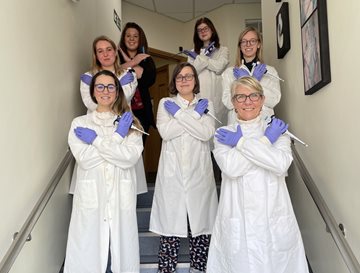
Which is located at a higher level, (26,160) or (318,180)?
(26,160)

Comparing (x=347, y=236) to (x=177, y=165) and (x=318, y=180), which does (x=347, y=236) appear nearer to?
(x=318, y=180)

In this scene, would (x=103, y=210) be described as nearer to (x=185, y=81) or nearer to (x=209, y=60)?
(x=185, y=81)

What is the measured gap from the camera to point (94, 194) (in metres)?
1.99

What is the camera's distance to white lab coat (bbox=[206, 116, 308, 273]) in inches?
67.0

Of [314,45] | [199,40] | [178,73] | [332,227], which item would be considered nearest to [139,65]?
[199,40]

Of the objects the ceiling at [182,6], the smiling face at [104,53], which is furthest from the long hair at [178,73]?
the ceiling at [182,6]

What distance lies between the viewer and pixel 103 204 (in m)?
1.98

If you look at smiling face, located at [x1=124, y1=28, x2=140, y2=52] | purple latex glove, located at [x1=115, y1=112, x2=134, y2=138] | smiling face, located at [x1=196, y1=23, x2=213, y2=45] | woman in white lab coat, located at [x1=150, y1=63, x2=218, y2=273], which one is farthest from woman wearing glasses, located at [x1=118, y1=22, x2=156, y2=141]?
purple latex glove, located at [x1=115, y1=112, x2=134, y2=138]

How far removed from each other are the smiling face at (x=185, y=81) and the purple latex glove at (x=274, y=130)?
71 cm

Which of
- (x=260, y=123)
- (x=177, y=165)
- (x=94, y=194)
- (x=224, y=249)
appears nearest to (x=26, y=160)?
(x=94, y=194)

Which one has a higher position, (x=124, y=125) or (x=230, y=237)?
(x=124, y=125)

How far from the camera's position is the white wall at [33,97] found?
5.45 ft

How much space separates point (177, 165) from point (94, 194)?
0.53 m

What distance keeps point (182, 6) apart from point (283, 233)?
4.17 meters
